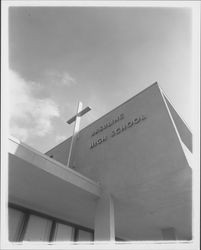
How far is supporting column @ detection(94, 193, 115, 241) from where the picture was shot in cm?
584

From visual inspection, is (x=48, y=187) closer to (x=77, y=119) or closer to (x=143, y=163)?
(x=143, y=163)

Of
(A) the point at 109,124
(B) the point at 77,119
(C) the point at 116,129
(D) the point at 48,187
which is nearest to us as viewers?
(D) the point at 48,187

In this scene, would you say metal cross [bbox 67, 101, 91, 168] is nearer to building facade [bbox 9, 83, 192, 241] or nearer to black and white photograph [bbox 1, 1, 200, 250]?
black and white photograph [bbox 1, 1, 200, 250]

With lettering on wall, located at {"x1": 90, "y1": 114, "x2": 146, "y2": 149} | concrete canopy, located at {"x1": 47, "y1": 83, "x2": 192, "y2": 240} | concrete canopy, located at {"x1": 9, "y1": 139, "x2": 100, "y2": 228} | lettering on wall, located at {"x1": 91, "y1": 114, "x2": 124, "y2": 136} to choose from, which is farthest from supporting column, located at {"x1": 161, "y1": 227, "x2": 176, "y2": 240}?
lettering on wall, located at {"x1": 91, "y1": 114, "x2": 124, "y2": 136}

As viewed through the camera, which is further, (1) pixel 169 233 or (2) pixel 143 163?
(1) pixel 169 233

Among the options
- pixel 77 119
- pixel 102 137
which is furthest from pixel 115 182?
pixel 77 119

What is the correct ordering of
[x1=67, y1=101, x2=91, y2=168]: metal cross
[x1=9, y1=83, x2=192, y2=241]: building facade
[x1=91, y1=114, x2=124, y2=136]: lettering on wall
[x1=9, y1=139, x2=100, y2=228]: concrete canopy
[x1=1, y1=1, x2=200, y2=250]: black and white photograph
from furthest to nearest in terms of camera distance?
[x1=67, y1=101, x2=91, y2=168]: metal cross < [x1=91, y1=114, x2=124, y2=136]: lettering on wall < [x1=9, y1=83, x2=192, y2=241]: building facade < [x1=9, y1=139, x2=100, y2=228]: concrete canopy < [x1=1, y1=1, x2=200, y2=250]: black and white photograph

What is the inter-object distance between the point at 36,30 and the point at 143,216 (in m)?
6.33

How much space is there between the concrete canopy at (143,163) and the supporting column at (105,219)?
0.94 ft

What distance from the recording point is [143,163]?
620 centimetres

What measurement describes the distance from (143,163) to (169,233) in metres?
3.23

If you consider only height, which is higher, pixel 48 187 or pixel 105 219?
pixel 48 187

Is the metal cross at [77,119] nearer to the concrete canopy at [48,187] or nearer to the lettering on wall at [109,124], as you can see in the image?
the lettering on wall at [109,124]

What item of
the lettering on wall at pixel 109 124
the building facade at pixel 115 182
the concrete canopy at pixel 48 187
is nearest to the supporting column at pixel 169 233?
the building facade at pixel 115 182
